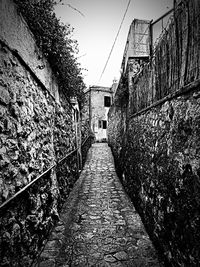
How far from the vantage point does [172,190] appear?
2072 mm

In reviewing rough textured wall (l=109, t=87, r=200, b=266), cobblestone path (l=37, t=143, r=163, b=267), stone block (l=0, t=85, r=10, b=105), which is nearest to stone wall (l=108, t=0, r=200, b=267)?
rough textured wall (l=109, t=87, r=200, b=266)

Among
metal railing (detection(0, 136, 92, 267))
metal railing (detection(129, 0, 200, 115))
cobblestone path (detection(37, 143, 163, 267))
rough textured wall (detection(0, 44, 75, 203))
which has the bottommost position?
cobblestone path (detection(37, 143, 163, 267))

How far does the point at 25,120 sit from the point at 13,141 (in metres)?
0.42

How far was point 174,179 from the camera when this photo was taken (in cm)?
204

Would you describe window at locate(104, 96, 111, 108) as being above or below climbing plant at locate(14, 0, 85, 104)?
above

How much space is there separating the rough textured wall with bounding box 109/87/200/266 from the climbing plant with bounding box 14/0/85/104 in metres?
2.16

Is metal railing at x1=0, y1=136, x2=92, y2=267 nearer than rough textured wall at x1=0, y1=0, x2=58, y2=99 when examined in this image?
Yes

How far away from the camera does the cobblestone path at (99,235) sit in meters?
2.37

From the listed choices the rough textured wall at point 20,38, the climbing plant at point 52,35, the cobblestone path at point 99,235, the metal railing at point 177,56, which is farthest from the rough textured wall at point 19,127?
the metal railing at point 177,56

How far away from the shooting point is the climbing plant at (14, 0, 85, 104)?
7.93 ft

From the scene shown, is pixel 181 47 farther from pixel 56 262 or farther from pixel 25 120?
pixel 56 262

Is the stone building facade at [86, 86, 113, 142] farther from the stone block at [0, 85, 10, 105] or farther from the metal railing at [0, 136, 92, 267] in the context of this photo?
the stone block at [0, 85, 10, 105]

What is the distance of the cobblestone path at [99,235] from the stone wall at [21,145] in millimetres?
307

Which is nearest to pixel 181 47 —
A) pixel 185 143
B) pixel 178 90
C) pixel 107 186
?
pixel 178 90
